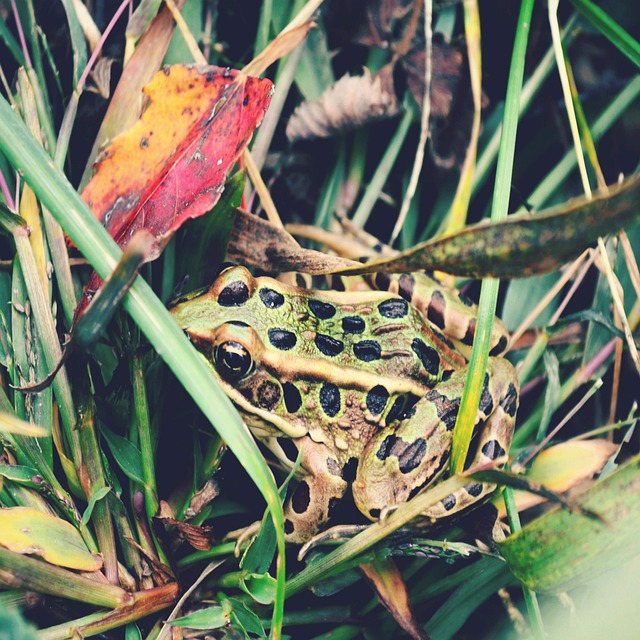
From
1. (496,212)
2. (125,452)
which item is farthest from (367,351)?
(125,452)

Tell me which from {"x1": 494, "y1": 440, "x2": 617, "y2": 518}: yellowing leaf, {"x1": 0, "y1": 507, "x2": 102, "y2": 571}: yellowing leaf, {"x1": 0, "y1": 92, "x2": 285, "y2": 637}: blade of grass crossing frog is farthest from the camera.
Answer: {"x1": 494, "y1": 440, "x2": 617, "y2": 518}: yellowing leaf

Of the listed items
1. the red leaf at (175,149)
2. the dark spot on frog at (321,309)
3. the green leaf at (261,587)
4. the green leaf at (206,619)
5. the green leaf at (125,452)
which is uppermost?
the red leaf at (175,149)

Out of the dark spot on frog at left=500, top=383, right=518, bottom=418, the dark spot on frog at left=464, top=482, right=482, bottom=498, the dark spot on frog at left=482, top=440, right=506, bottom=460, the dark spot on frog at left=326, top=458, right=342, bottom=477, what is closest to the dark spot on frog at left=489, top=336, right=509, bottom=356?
the dark spot on frog at left=500, top=383, right=518, bottom=418

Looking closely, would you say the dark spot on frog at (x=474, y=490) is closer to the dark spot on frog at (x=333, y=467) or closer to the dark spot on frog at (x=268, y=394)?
the dark spot on frog at (x=333, y=467)

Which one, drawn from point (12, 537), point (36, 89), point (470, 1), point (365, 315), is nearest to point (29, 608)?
point (12, 537)

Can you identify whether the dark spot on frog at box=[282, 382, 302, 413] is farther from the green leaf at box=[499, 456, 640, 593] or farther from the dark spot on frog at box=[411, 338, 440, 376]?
the green leaf at box=[499, 456, 640, 593]

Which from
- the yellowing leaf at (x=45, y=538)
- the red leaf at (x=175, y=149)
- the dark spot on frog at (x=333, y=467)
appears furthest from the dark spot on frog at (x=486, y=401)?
the yellowing leaf at (x=45, y=538)

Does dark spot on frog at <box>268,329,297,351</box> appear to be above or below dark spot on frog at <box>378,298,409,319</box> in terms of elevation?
below

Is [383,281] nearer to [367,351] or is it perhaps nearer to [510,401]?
[367,351]
